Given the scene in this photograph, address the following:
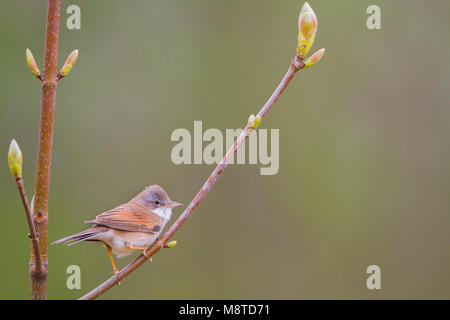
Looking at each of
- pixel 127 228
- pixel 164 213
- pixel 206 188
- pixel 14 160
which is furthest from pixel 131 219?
pixel 14 160

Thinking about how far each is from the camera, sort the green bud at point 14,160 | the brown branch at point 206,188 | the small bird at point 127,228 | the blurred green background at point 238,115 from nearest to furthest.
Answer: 1. the green bud at point 14,160
2. the brown branch at point 206,188
3. the small bird at point 127,228
4. the blurred green background at point 238,115

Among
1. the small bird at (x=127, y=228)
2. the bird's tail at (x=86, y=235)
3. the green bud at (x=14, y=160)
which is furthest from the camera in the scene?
the small bird at (x=127, y=228)

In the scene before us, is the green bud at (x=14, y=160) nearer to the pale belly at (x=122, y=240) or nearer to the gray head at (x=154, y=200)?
the pale belly at (x=122, y=240)

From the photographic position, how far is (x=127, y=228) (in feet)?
11.7

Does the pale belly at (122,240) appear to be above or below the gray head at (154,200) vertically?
below

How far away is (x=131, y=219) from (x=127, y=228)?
0.51ft

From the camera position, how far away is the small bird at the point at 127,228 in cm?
346

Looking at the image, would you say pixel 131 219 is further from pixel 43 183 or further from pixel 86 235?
pixel 43 183

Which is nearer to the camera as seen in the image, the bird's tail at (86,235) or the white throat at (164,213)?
the bird's tail at (86,235)

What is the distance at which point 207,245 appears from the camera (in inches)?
308

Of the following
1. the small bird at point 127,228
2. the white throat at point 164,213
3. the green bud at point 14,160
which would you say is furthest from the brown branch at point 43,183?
the white throat at point 164,213

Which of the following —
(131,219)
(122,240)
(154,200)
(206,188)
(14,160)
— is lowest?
(122,240)

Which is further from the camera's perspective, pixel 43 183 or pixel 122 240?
pixel 122 240

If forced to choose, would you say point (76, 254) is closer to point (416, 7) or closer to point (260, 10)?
point (260, 10)
